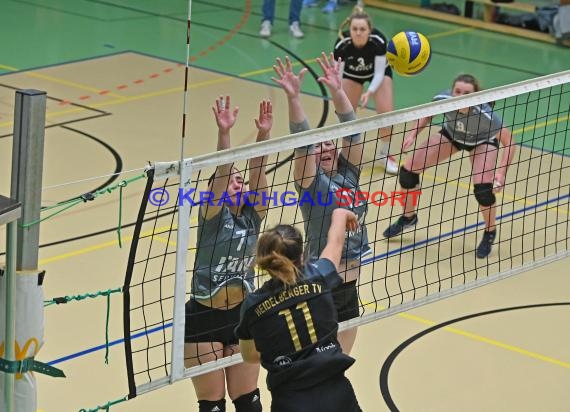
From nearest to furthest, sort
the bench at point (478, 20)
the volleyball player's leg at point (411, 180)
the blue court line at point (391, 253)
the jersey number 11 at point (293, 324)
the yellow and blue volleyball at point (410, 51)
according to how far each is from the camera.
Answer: the jersey number 11 at point (293, 324)
the blue court line at point (391, 253)
the volleyball player's leg at point (411, 180)
the yellow and blue volleyball at point (410, 51)
the bench at point (478, 20)

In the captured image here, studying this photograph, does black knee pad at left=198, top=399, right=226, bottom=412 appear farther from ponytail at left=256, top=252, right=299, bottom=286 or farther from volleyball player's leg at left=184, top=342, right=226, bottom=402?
ponytail at left=256, top=252, right=299, bottom=286

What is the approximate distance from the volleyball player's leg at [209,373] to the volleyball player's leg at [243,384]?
0.14ft

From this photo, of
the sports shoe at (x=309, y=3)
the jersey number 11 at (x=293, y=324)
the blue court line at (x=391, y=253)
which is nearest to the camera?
the jersey number 11 at (x=293, y=324)

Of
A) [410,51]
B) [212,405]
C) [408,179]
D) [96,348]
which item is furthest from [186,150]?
[212,405]

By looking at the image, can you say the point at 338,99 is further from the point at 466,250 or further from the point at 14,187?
the point at 466,250

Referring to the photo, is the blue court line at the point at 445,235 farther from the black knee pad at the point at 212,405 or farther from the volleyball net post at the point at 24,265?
the volleyball net post at the point at 24,265

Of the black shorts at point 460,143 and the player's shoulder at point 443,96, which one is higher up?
the player's shoulder at point 443,96

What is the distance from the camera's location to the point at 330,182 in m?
6.04

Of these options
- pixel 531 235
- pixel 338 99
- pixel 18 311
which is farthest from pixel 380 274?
pixel 18 311

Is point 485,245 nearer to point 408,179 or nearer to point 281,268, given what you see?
point 408,179

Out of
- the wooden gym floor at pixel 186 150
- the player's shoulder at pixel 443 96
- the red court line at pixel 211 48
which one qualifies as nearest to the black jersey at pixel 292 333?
the wooden gym floor at pixel 186 150

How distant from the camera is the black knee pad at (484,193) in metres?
8.71

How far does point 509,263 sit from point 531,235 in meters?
0.77

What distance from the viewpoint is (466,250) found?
356 inches
